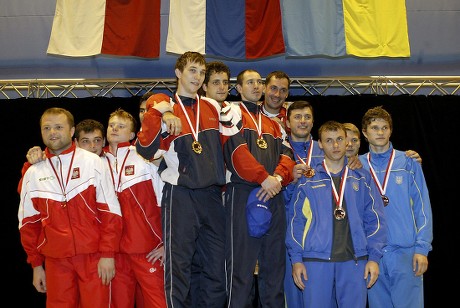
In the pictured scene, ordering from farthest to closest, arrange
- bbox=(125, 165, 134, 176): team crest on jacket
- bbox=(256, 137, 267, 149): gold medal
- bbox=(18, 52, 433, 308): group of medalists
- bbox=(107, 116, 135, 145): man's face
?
bbox=(107, 116, 135, 145): man's face, bbox=(125, 165, 134, 176): team crest on jacket, bbox=(256, 137, 267, 149): gold medal, bbox=(18, 52, 433, 308): group of medalists

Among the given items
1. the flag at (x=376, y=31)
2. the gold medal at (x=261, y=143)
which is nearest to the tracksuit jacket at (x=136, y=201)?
the gold medal at (x=261, y=143)

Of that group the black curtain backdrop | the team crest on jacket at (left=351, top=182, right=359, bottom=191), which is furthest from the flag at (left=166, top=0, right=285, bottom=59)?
the team crest on jacket at (left=351, top=182, right=359, bottom=191)

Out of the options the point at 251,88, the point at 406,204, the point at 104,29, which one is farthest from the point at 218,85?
the point at 104,29

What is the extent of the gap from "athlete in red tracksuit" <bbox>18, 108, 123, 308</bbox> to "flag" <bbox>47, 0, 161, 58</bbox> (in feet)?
6.24

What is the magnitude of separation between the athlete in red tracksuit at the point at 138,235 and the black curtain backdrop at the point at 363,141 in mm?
1656

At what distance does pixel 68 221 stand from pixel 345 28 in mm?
3787

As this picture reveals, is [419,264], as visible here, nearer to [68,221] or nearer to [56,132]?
[68,221]

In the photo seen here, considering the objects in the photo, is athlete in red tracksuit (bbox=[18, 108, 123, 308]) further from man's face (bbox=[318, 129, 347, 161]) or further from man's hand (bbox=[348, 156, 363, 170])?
man's hand (bbox=[348, 156, 363, 170])

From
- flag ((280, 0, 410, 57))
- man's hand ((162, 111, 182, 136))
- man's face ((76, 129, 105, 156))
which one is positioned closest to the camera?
man's hand ((162, 111, 182, 136))

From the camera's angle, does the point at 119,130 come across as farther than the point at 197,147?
Yes

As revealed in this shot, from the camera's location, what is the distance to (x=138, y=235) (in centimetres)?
397

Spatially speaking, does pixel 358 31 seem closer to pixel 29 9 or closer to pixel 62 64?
pixel 62 64

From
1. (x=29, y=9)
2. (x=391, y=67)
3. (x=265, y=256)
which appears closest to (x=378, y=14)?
(x=391, y=67)

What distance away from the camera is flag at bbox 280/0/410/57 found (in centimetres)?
582
